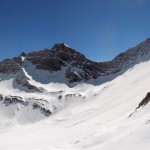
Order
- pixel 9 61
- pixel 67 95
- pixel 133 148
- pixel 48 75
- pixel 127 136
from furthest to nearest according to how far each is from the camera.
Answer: pixel 9 61 → pixel 48 75 → pixel 67 95 → pixel 127 136 → pixel 133 148

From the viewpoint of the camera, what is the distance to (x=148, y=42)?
16738cm

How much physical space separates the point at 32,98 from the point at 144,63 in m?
57.2

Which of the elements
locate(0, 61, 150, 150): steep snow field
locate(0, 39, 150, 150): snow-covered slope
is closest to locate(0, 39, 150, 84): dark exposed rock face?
locate(0, 39, 150, 150): snow-covered slope

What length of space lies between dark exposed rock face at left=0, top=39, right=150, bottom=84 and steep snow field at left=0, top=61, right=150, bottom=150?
11.2 metres

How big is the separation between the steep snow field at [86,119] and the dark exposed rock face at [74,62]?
11.2 meters

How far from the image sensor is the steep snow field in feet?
80.0

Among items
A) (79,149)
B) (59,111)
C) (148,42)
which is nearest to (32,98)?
(59,111)

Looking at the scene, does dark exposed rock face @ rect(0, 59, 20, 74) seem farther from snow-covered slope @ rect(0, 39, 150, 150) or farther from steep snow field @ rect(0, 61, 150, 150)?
steep snow field @ rect(0, 61, 150, 150)

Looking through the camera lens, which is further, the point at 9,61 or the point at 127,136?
the point at 9,61

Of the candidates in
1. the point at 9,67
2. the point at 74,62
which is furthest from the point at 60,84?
the point at 9,67

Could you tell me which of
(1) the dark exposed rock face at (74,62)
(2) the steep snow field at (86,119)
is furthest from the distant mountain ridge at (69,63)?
(2) the steep snow field at (86,119)

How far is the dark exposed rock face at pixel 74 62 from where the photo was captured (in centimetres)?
16100

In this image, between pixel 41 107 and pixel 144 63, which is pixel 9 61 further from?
pixel 144 63

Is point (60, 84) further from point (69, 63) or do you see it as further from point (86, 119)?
point (86, 119)
